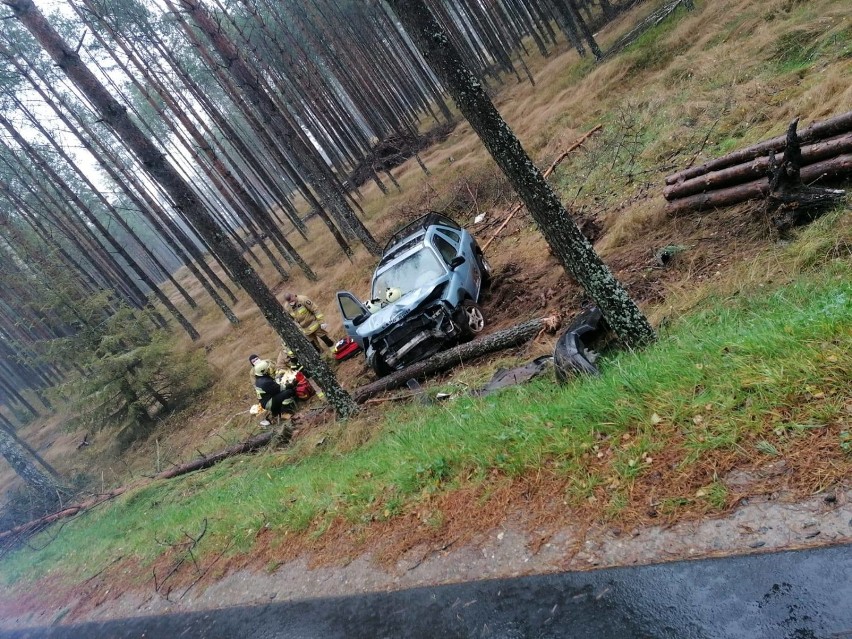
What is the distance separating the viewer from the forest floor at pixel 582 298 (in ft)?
9.84

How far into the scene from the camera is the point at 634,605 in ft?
8.53

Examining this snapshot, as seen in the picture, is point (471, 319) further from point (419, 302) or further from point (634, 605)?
point (634, 605)

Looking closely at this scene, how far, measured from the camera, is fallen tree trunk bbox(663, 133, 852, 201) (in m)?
5.86

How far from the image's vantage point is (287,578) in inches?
189

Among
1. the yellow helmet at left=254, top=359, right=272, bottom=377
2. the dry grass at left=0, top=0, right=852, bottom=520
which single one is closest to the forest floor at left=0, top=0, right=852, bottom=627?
the dry grass at left=0, top=0, right=852, bottom=520

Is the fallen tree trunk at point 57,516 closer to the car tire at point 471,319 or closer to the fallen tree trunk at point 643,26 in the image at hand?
the car tire at point 471,319

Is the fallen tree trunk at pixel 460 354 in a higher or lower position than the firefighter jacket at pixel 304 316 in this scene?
lower

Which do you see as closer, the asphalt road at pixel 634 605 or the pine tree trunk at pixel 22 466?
the asphalt road at pixel 634 605

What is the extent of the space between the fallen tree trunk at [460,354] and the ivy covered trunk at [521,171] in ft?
8.16

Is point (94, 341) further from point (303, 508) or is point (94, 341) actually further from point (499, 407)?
point (499, 407)

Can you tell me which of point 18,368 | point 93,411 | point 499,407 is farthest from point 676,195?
point 18,368

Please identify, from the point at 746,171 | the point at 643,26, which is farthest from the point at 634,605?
the point at 643,26

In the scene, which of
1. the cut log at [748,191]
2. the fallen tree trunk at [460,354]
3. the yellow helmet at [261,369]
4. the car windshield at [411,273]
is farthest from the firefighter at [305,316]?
the cut log at [748,191]

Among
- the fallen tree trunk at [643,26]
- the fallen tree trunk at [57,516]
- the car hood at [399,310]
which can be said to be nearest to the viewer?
the car hood at [399,310]
